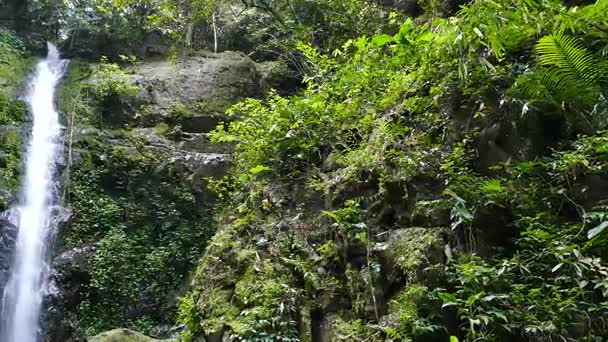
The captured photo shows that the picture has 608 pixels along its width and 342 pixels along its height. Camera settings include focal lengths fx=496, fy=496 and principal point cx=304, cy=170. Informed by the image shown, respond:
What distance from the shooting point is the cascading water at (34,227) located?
6.97 m

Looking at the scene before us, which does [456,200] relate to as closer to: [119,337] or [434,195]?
[434,195]

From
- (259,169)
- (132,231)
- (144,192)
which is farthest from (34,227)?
(259,169)

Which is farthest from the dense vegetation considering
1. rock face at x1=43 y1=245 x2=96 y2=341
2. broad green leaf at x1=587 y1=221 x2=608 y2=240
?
rock face at x1=43 y1=245 x2=96 y2=341

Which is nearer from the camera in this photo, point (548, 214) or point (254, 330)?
point (548, 214)

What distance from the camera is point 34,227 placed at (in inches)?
304

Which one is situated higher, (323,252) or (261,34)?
(261,34)

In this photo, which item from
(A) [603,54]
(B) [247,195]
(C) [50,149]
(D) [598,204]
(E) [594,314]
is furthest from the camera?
(C) [50,149]

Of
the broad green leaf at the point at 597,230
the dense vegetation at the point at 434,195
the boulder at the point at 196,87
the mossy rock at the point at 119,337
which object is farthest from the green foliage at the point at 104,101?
the broad green leaf at the point at 597,230

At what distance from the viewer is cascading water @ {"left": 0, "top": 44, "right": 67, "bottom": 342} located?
6969 millimetres

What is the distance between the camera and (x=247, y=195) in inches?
209

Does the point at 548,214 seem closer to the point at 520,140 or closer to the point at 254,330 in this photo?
the point at 520,140

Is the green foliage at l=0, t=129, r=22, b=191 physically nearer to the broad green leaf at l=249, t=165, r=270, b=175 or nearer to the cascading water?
the cascading water

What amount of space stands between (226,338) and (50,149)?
6.60 meters

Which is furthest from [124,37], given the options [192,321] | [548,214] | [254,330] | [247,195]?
[548,214]
